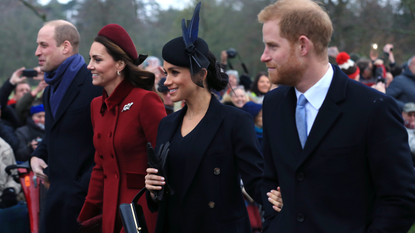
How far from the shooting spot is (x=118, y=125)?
334 cm

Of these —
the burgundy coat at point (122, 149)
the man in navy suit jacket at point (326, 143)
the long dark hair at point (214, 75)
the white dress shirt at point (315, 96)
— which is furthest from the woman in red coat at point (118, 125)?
the white dress shirt at point (315, 96)

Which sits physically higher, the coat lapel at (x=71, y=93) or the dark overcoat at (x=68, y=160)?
the coat lapel at (x=71, y=93)

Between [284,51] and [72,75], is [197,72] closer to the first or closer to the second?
[284,51]

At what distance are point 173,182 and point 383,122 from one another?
4.56 ft

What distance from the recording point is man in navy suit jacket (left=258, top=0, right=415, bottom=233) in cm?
186

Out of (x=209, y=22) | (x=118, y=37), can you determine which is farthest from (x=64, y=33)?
(x=209, y=22)

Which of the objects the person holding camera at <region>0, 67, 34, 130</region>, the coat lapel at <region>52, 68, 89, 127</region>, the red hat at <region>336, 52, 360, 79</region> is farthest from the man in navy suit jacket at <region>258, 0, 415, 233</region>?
the person holding camera at <region>0, 67, 34, 130</region>

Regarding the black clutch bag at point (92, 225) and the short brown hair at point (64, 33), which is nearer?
the black clutch bag at point (92, 225)

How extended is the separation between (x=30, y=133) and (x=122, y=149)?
14.1 ft

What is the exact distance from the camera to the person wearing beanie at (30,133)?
6777mm

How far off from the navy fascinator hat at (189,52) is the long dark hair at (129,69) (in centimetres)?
70

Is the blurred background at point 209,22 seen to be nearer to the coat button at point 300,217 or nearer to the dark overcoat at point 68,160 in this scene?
the dark overcoat at point 68,160

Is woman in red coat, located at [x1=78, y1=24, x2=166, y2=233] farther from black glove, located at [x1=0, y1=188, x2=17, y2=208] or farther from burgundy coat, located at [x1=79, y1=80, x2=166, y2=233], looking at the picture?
black glove, located at [x1=0, y1=188, x2=17, y2=208]

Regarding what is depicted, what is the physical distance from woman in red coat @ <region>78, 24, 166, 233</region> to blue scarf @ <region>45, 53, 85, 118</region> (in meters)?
0.45
